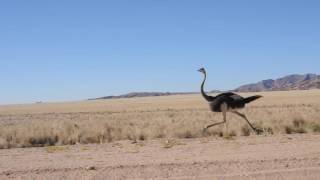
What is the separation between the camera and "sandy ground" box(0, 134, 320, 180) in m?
10.0

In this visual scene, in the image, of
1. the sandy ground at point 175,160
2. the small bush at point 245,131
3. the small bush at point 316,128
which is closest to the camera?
the sandy ground at point 175,160

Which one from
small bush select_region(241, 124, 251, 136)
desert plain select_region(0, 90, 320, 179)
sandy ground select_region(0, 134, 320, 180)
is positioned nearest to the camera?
sandy ground select_region(0, 134, 320, 180)

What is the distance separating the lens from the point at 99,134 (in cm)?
1861

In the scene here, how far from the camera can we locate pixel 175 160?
11773 millimetres

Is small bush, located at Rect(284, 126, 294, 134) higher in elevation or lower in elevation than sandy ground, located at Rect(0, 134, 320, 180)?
higher

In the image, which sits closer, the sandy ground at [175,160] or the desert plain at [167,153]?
the sandy ground at [175,160]

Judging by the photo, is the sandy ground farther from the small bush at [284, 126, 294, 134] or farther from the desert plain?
the small bush at [284, 126, 294, 134]

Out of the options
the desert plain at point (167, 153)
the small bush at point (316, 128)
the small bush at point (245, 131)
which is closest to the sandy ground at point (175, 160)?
the desert plain at point (167, 153)

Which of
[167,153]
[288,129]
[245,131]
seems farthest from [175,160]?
[288,129]

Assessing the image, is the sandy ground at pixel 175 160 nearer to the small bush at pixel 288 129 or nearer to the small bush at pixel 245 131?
the small bush at pixel 245 131

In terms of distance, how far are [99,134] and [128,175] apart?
865 centimetres

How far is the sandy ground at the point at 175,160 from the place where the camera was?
10.0 metres

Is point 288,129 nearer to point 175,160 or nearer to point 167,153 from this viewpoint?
point 167,153

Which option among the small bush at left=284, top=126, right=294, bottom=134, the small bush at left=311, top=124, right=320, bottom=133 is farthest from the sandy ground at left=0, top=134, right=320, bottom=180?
the small bush at left=311, top=124, right=320, bottom=133
